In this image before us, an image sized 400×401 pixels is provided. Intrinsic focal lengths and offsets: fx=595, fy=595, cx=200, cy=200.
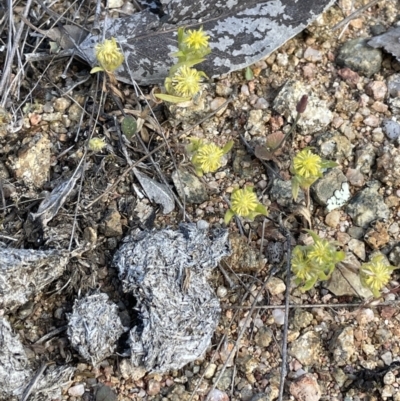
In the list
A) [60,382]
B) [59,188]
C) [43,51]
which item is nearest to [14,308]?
[60,382]

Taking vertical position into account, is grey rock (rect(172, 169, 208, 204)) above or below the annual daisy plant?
below

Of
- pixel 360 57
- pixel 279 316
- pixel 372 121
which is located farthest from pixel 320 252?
pixel 360 57

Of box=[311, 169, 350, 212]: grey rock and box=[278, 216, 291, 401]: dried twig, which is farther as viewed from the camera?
box=[311, 169, 350, 212]: grey rock

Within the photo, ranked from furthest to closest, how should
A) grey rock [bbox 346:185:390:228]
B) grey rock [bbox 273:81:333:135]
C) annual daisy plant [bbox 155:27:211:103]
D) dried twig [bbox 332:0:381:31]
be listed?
1. dried twig [bbox 332:0:381:31]
2. grey rock [bbox 273:81:333:135]
3. grey rock [bbox 346:185:390:228]
4. annual daisy plant [bbox 155:27:211:103]

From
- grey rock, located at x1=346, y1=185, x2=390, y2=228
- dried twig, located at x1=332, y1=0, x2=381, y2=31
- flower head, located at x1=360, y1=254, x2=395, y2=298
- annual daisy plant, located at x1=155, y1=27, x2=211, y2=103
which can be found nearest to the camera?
flower head, located at x1=360, y1=254, x2=395, y2=298

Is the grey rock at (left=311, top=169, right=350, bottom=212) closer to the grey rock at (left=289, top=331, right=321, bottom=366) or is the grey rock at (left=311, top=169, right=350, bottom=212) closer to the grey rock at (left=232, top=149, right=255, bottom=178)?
the grey rock at (left=232, top=149, right=255, bottom=178)

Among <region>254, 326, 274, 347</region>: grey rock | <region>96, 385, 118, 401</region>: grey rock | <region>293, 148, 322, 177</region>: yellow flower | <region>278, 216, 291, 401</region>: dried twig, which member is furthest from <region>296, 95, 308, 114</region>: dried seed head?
<region>96, 385, 118, 401</region>: grey rock

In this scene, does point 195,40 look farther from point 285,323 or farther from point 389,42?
point 285,323
